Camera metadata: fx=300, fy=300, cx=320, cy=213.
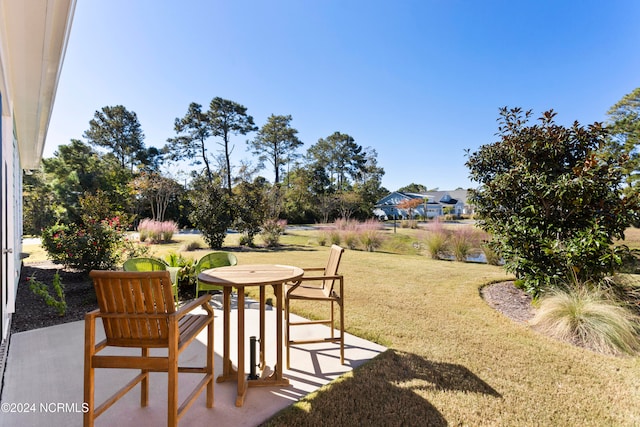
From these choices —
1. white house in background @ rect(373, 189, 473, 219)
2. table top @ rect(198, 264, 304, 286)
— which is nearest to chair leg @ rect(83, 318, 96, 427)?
table top @ rect(198, 264, 304, 286)

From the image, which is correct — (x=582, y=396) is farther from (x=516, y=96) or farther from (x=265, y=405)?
(x=516, y=96)

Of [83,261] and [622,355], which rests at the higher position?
[83,261]

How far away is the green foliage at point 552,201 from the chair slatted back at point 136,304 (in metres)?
4.54

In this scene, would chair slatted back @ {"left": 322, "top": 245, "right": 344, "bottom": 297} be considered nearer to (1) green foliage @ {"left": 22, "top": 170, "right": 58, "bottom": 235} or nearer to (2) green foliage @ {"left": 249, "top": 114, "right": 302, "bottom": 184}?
(1) green foliage @ {"left": 22, "top": 170, "right": 58, "bottom": 235}

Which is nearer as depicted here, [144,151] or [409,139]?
[409,139]

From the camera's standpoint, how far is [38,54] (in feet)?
9.13

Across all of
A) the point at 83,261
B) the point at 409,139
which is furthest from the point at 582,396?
the point at 409,139

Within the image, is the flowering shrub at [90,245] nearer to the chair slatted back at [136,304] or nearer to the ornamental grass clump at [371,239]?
the chair slatted back at [136,304]

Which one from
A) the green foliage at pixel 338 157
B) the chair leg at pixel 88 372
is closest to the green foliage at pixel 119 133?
the green foliage at pixel 338 157

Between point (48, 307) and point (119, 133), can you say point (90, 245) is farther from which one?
point (119, 133)

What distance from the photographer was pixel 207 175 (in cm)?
2341

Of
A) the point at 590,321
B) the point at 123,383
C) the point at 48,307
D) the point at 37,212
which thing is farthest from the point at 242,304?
the point at 37,212

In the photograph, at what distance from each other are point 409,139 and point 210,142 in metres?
16.6

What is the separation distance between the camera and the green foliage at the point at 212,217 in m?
10.7
